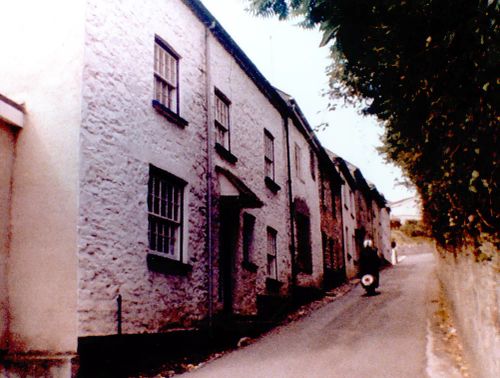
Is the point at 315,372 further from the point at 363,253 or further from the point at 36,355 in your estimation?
the point at 363,253

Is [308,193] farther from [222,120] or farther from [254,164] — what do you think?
[222,120]

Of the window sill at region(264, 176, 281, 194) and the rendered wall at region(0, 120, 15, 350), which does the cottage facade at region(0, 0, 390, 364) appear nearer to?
the rendered wall at region(0, 120, 15, 350)

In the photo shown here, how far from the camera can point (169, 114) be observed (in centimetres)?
1066

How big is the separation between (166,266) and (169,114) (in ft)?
9.67

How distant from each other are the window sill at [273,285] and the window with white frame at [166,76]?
6.17 metres

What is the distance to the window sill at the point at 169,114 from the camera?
10.2m

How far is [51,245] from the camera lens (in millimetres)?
8023

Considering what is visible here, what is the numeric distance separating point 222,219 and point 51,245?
5724 millimetres

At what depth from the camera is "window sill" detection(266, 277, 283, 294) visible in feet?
50.0

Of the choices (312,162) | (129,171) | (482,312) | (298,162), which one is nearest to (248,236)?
(129,171)

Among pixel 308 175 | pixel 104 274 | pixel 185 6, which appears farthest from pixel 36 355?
pixel 308 175

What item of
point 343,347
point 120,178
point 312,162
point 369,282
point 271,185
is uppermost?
point 312,162

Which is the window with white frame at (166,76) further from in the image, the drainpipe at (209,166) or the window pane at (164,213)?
the window pane at (164,213)

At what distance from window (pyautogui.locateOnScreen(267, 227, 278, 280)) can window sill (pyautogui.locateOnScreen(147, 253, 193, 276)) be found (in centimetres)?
533
